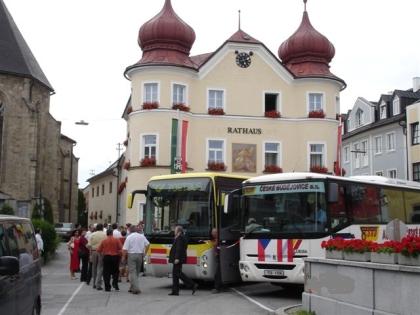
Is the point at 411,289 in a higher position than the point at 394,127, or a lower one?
lower

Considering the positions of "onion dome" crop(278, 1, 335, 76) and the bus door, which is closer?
the bus door

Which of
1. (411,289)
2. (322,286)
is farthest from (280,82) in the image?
(411,289)

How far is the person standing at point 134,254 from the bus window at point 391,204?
6.41 metres

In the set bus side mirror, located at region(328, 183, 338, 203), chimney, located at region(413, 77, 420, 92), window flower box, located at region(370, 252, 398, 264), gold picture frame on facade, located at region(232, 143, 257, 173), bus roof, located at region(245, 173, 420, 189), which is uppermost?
chimney, located at region(413, 77, 420, 92)

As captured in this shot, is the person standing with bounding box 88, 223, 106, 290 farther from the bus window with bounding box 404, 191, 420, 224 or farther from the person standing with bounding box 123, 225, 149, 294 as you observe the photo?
the bus window with bounding box 404, 191, 420, 224

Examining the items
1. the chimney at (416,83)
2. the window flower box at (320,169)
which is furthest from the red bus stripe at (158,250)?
the chimney at (416,83)

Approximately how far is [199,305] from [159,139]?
78.8 feet

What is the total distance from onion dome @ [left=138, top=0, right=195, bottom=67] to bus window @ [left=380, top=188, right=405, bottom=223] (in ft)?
76.4

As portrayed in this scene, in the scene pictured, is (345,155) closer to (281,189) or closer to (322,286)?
(281,189)

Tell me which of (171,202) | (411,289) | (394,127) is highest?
(394,127)

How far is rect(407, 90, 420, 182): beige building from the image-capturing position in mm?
48062

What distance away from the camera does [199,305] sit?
1370cm

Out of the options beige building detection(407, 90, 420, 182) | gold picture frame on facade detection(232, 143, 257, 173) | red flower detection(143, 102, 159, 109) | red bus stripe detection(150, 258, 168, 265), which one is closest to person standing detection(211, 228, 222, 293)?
red bus stripe detection(150, 258, 168, 265)

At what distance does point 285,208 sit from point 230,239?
2.69 meters
